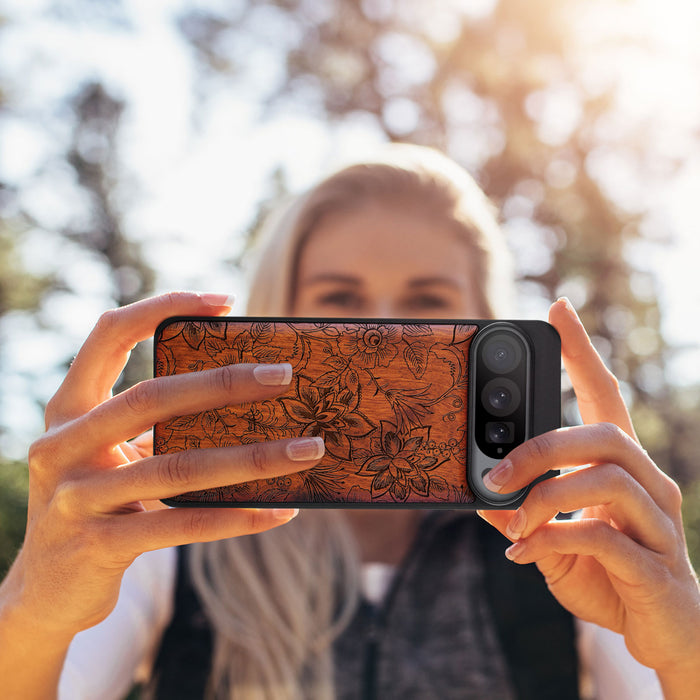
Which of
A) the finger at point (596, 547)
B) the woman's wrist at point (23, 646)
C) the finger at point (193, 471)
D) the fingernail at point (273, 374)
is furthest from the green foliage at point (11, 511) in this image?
the finger at point (596, 547)

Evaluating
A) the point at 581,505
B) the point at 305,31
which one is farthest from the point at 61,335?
the point at 581,505

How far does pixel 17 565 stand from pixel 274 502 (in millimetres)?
623

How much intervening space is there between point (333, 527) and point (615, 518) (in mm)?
1497

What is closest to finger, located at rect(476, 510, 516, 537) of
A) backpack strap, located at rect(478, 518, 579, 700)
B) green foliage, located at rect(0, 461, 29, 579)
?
backpack strap, located at rect(478, 518, 579, 700)

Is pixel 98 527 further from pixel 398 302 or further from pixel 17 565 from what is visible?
pixel 398 302

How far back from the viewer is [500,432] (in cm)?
139

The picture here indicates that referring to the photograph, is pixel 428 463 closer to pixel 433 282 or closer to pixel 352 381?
pixel 352 381

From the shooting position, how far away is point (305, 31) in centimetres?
892

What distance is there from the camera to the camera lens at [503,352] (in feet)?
4.65

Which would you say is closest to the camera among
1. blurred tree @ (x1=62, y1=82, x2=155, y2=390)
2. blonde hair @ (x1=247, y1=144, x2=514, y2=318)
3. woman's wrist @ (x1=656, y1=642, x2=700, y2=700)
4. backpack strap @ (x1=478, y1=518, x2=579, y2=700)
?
woman's wrist @ (x1=656, y1=642, x2=700, y2=700)

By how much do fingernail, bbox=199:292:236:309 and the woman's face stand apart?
109 centimetres

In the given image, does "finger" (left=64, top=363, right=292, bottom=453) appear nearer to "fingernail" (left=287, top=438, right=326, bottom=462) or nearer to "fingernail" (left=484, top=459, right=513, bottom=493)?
"fingernail" (left=287, top=438, right=326, bottom=462)

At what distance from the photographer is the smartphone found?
138 centimetres

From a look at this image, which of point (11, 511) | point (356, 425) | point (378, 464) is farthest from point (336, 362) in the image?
point (11, 511)
